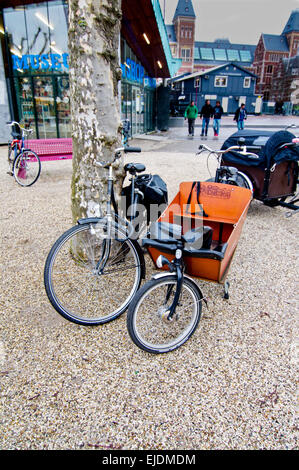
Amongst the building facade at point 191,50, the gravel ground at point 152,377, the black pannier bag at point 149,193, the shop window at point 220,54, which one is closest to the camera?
the gravel ground at point 152,377

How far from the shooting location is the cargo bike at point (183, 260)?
7.50ft

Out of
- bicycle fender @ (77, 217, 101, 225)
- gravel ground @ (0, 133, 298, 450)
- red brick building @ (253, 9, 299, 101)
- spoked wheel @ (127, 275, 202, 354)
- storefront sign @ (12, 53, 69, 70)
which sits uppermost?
red brick building @ (253, 9, 299, 101)

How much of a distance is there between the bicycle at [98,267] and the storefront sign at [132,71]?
13.2 m

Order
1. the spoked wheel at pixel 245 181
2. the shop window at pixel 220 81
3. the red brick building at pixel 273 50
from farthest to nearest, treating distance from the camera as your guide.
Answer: the red brick building at pixel 273 50, the shop window at pixel 220 81, the spoked wheel at pixel 245 181

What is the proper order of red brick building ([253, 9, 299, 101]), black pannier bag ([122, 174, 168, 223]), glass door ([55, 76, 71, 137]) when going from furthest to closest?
red brick building ([253, 9, 299, 101]) → glass door ([55, 76, 71, 137]) → black pannier bag ([122, 174, 168, 223])

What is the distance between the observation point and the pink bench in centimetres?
838

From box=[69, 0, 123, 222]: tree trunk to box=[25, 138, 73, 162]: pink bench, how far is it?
5567 mm

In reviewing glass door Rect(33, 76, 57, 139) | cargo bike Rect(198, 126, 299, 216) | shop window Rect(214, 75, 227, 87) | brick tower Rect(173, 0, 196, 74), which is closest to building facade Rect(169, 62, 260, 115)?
shop window Rect(214, 75, 227, 87)

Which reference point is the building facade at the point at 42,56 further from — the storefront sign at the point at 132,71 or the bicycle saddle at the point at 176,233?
the bicycle saddle at the point at 176,233

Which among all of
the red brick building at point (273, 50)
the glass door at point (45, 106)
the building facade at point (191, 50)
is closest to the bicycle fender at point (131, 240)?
the glass door at point (45, 106)

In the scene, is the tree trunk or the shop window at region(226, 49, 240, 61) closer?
the tree trunk

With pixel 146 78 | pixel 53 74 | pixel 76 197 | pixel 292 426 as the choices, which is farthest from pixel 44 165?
pixel 146 78

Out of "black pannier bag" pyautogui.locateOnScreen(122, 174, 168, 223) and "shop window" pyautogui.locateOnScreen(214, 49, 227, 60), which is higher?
"shop window" pyautogui.locateOnScreen(214, 49, 227, 60)

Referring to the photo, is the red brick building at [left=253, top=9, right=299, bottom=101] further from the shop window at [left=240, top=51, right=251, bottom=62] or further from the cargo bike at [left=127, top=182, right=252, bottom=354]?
the cargo bike at [left=127, top=182, right=252, bottom=354]
